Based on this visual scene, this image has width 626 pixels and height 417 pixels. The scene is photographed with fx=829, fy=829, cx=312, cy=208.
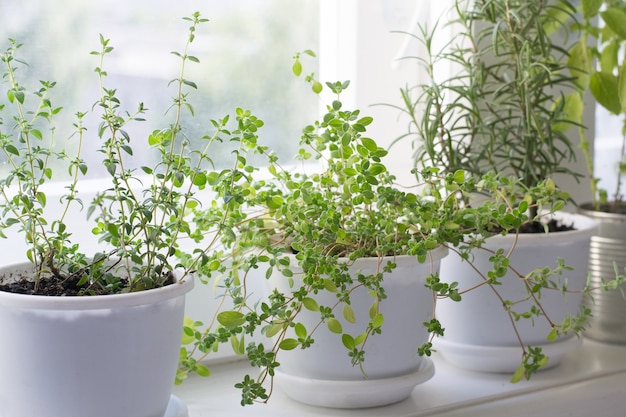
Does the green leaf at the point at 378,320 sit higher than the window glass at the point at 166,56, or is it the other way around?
the window glass at the point at 166,56

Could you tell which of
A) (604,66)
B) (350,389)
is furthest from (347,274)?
(604,66)

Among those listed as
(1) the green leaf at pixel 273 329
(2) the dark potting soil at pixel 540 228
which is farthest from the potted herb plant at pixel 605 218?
(1) the green leaf at pixel 273 329

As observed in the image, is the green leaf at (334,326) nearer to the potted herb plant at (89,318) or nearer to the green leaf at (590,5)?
the potted herb plant at (89,318)

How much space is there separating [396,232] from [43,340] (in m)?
0.37

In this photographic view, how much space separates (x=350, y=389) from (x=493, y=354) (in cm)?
24

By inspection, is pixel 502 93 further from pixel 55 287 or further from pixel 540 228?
pixel 55 287

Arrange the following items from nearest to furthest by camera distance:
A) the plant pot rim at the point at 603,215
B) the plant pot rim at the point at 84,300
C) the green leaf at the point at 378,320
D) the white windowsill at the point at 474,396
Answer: the plant pot rim at the point at 84,300, the green leaf at the point at 378,320, the white windowsill at the point at 474,396, the plant pot rim at the point at 603,215

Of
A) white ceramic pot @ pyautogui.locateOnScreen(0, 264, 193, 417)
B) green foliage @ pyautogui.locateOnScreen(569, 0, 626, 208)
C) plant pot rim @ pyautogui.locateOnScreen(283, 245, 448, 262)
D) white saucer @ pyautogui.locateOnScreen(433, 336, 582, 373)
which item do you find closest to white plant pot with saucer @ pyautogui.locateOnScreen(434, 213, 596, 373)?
white saucer @ pyautogui.locateOnScreen(433, 336, 582, 373)

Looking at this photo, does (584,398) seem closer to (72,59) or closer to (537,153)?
(537,153)

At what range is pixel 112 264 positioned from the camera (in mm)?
805

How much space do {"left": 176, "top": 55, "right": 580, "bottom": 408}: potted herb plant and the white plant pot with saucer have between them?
0.10 m

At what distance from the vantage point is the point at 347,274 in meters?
0.81

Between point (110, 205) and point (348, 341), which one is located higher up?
point (110, 205)

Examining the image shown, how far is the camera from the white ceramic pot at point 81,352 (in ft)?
2.25
